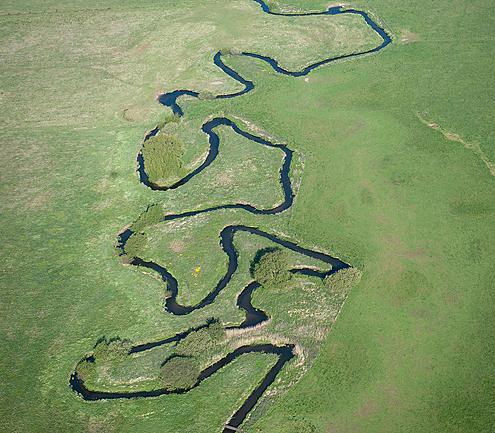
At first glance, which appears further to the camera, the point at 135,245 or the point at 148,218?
the point at 148,218

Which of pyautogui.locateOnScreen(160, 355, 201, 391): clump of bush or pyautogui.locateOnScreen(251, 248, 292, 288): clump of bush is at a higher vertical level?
pyautogui.locateOnScreen(251, 248, 292, 288): clump of bush

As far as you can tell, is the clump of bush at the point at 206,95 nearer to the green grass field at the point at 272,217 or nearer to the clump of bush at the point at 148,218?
the green grass field at the point at 272,217

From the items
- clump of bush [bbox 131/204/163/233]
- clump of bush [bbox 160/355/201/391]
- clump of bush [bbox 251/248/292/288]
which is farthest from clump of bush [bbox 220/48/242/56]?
clump of bush [bbox 160/355/201/391]

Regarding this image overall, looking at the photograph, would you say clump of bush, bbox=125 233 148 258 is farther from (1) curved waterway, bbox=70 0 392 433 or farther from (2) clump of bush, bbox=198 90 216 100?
(2) clump of bush, bbox=198 90 216 100

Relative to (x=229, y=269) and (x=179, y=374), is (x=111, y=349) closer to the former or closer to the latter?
(x=179, y=374)

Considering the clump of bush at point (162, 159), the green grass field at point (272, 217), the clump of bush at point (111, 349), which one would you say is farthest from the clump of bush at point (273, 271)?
the clump of bush at point (162, 159)

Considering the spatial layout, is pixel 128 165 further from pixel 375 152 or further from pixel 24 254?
pixel 375 152

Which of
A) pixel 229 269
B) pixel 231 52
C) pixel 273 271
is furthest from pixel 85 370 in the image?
pixel 231 52
